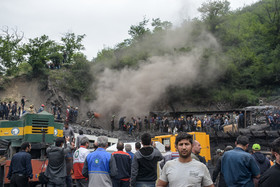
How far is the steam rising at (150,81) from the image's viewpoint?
39.5m

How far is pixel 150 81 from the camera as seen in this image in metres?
40.1

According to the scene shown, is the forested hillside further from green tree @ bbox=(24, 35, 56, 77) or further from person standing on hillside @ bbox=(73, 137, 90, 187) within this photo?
person standing on hillside @ bbox=(73, 137, 90, 187)

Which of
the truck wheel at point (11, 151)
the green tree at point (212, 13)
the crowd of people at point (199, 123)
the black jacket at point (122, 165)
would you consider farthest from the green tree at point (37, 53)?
the black jacket at point (122, 165)

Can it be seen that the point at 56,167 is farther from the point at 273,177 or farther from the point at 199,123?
the point at 199,123

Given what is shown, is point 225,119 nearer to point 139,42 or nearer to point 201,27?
point 201,27

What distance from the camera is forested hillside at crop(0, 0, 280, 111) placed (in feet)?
132

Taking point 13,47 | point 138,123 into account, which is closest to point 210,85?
point 138,123

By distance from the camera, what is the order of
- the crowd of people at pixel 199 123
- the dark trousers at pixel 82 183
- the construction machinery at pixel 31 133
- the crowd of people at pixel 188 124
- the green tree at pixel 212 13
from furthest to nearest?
the green tree at pixel 212 13 < the crowd of people at pixel 188 124 < the crowd of people at pixel 199 123 < the construction machinery at pixel 31 133 < the dark trousers at pixel 82 183

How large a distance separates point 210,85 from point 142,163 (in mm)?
38112

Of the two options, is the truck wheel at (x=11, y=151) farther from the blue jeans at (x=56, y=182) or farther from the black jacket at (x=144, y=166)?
the black jacket at (x=144, y=166)

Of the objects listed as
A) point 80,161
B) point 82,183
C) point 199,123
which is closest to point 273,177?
point 82,183

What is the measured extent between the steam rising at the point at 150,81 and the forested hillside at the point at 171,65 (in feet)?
0.43

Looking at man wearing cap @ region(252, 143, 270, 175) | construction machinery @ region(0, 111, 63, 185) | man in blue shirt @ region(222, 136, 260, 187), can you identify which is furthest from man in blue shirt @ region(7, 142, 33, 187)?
man wearing cap @ region(252, 143, 270, 175)

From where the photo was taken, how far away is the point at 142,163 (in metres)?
5.36
